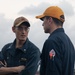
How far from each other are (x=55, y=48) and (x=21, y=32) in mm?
1644

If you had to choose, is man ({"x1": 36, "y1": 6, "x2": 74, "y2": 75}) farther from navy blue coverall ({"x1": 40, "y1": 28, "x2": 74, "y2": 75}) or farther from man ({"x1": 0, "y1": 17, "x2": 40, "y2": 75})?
man ({"x1": 0, "y1": 17, "x2": 40, "y2": 75})

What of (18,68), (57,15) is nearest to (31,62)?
(18,68)

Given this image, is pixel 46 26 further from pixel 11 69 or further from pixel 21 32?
pixel 11 69

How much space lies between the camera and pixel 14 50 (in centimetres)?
659

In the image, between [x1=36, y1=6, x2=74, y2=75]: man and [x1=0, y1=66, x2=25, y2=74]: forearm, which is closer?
[x1=36, y1=6, x2=74, y2=75]: man

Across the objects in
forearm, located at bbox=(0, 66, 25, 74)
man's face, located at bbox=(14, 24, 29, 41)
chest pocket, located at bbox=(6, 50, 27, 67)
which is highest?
man's face, located at bbox=(14, 24, 29, 41)

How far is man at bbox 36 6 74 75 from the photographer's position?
5.11 m

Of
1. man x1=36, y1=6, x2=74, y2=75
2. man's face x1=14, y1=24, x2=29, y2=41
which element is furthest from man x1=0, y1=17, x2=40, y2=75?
man x1=36, y1=6, x2=74, y2=75

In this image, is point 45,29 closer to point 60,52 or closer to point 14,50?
point 60,52

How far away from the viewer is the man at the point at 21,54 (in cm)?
627

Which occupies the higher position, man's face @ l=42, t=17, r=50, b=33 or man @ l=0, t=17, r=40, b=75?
man's face @ l=42, t=17, r=50, b=33

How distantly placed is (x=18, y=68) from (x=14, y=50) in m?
0.51

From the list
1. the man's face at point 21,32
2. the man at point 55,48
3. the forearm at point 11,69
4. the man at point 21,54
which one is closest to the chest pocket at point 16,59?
the man at point 21,54

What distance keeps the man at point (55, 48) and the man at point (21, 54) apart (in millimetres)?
938
